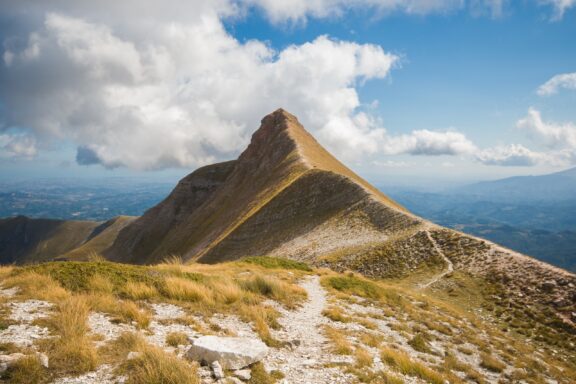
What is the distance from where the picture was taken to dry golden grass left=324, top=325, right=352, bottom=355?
10.1 meters

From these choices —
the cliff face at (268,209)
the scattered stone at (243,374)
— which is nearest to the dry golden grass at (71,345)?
the scattered stone at (243,374)

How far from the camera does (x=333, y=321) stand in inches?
539

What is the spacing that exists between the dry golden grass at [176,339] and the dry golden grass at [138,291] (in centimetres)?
343

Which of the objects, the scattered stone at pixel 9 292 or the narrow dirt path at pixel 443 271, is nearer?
the scattered stone at pixel 9 292

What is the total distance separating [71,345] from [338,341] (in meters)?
7.74

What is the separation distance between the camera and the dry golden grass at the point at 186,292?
12.4 m

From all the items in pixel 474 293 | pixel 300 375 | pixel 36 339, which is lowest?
pixel 474 293

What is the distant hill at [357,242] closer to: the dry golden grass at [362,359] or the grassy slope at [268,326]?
the grassy slope at [268,326]

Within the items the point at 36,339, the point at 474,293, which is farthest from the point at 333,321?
the point at 474,293

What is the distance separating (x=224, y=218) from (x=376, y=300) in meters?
61.3

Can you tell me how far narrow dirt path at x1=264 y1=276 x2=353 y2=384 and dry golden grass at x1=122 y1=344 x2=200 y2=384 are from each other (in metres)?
2.32

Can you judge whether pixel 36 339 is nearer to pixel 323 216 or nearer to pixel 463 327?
pixel 463 327

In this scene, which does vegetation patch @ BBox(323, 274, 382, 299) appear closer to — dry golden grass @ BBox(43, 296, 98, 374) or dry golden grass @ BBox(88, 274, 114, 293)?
dry golden grass @ BBox(88, 274, 114, 293)

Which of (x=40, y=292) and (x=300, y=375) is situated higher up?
(x=40, y=292)
